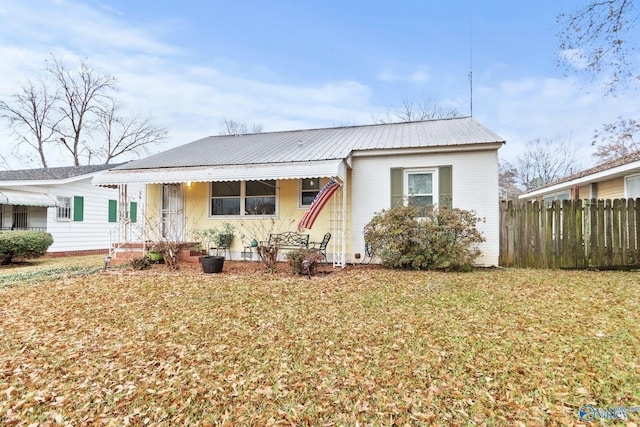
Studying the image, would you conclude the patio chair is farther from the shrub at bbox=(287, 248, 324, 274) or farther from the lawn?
the lawn

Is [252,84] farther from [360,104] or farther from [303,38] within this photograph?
[360,104]

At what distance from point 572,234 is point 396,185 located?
492 cm

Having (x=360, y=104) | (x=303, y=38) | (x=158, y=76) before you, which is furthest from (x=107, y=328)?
(x=360, y=104)

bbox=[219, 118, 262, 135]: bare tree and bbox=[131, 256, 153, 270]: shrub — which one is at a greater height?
bbox=[219, 118, 262, 135]: bare tree

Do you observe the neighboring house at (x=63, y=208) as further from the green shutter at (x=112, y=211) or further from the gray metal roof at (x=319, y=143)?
the gray metal roof at (x=319, y=143)

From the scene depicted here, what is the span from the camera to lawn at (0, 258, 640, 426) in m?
2.58

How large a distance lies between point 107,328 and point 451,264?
25.0ft

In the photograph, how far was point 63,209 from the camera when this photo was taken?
47.1 feet

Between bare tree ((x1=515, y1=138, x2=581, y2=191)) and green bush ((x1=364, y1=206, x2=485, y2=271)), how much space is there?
26931 millimetres

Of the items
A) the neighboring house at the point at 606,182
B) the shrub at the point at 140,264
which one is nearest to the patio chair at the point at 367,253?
the shrub at the point at 140,264

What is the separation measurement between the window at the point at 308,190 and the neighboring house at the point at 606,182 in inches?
386

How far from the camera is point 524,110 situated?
2231 centimetres

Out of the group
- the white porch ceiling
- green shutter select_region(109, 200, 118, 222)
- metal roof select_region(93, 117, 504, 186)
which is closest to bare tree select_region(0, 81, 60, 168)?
green shutter select_region(109, 200, 118, 222)

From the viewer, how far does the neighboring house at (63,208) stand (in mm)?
13477
